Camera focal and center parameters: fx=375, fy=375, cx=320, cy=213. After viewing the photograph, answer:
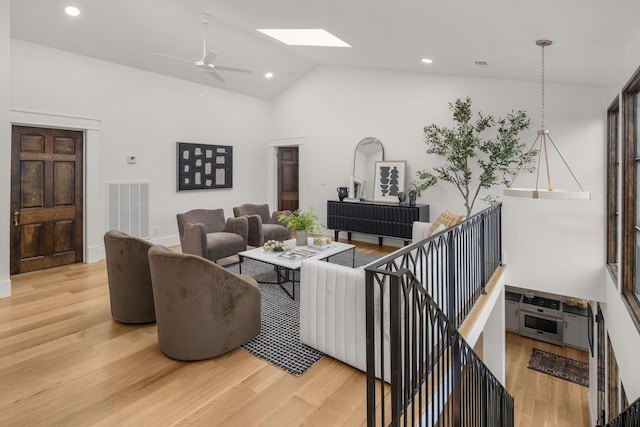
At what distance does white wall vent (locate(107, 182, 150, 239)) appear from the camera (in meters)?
6.01

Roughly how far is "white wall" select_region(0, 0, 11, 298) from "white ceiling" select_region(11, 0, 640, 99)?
2.40 ft

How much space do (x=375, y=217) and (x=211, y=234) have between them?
9.54 ft

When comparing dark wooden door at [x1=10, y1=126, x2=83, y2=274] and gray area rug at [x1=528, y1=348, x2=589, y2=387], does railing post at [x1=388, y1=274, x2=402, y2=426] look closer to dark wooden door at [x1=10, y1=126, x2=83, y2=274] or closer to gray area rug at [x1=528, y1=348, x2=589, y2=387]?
dark wooden door at [x1=10, y1=126, x2=83, y2=274]

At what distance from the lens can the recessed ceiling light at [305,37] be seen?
5.22 m

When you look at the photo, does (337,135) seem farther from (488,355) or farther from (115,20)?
(488,355)

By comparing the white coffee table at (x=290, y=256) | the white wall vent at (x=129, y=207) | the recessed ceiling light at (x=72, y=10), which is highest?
the recessed ceiling light at (x=72, y=10)

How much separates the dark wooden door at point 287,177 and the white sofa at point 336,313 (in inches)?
235

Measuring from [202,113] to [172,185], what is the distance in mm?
1538

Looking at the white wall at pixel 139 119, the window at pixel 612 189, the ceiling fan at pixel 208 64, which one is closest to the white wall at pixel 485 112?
the window at pixel 612 189

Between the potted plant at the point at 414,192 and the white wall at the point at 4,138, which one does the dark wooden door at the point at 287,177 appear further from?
the white wall at the point at 4,138

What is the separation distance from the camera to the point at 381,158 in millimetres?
7113

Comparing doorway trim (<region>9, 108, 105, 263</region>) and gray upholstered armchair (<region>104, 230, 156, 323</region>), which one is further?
doorway trim (<region>9, 108, 105, 263</region>)

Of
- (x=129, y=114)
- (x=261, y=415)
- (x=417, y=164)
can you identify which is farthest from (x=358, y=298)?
(x=129, y=114)

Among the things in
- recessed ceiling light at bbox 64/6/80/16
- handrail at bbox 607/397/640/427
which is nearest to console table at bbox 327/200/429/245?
handrail at bbox 607/397/640/427
